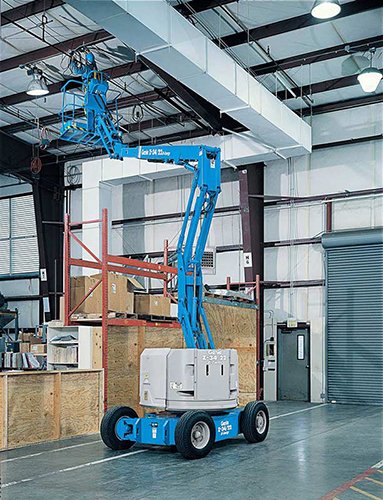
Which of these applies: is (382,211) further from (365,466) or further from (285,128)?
(365,466)

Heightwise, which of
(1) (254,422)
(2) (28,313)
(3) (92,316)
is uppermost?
(3) (92,316)

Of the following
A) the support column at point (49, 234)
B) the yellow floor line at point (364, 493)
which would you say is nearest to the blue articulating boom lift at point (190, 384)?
the yellow floor line at point (364, 493)

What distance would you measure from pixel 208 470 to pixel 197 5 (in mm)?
9768

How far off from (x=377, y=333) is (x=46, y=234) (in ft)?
41.3

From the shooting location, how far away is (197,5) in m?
14.5

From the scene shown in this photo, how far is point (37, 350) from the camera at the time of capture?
615 inches

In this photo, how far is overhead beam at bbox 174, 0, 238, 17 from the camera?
1425 centimetres

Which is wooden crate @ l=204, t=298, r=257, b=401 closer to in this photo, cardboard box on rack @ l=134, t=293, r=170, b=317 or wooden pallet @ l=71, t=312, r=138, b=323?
cardboard box on rack @ l=134, t=293, r=170, b=317

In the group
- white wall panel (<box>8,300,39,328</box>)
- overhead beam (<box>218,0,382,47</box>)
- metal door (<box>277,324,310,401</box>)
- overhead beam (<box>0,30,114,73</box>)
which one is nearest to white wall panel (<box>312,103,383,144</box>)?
overhead beam (<box>218,0,382,47</box>)

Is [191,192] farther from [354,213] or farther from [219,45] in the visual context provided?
[354,213]

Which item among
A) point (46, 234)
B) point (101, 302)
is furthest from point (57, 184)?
point (101, 302)

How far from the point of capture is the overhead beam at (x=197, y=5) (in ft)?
46.8

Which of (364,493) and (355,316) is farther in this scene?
(355,316)

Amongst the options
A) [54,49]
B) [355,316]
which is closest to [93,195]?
[54,49]
